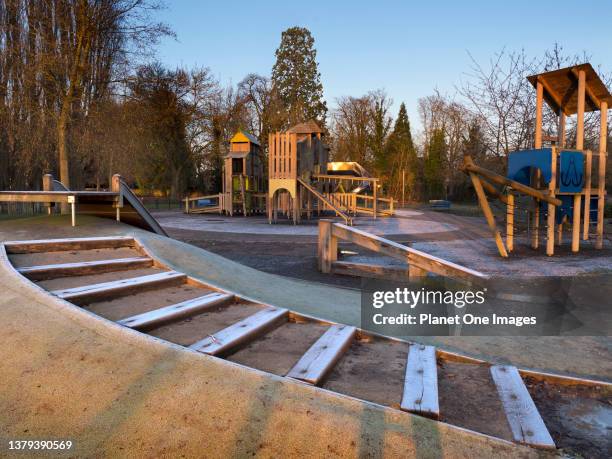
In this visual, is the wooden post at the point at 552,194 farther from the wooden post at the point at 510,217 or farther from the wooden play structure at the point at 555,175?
the wooden post at the point at 510,217

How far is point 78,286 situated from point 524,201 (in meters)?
9.85

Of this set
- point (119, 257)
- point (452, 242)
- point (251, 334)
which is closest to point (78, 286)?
point (119, 257)

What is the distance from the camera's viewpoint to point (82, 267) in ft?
14.7

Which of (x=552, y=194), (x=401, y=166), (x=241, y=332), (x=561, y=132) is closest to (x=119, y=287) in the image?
(x=241, y=332)

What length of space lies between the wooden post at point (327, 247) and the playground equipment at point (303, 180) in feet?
36.4

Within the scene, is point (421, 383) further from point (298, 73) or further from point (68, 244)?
point (298, 73)

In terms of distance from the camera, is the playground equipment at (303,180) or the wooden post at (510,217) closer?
the wooden post at (510,217)

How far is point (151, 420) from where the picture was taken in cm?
223

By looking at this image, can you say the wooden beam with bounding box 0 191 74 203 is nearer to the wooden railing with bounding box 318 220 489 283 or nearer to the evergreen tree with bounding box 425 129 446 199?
the wooden railing with bounding box 318 220 489 283

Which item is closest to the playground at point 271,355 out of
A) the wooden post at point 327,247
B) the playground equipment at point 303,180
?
the wooden post at point 327,247

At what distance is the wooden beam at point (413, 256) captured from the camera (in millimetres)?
5254

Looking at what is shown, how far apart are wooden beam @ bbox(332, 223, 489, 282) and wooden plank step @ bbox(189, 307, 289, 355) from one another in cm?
227

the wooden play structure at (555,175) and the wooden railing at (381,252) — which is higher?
the wooden play structure at (555,175)

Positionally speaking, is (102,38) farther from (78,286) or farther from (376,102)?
(376,102)
